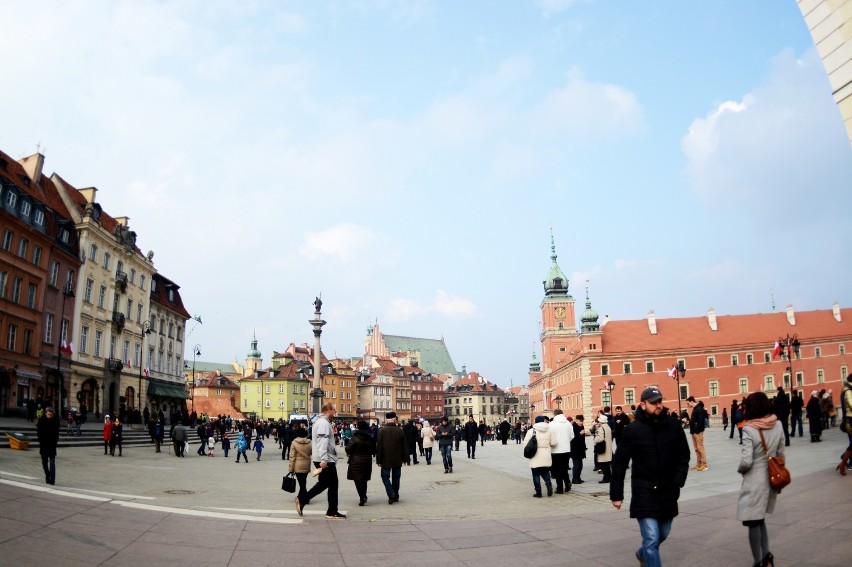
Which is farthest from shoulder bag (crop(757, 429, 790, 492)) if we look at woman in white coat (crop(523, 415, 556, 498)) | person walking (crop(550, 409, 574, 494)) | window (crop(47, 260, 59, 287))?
window (crop(47, 260, 59, 287))

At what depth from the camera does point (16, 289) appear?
3559 centimetres

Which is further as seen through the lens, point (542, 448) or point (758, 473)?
point (542, 448)

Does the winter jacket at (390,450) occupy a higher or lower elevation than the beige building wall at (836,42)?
lower

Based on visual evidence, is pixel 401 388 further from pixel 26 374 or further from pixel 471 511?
pixel 471 511

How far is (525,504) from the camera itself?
12.4 m

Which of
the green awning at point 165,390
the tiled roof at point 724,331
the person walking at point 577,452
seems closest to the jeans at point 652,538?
the person walking at point 577,452

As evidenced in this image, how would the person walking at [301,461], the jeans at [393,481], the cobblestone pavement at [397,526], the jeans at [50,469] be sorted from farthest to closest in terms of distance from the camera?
the jeans at [50,469] → the jeans at [393,481] → the person walking at [301,461] → the cobblestone pavement at [397,526]

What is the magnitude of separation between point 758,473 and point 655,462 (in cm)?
107

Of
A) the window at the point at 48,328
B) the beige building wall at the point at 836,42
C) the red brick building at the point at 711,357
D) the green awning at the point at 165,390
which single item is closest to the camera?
the beige building wall at the point at 836,42

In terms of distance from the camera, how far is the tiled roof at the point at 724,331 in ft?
289

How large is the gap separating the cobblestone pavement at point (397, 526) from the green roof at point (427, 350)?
16983cm

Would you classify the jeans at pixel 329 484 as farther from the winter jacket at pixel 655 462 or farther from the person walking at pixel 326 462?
the winter jacket at pixel 655 462

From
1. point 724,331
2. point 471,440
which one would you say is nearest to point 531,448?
point 471,440

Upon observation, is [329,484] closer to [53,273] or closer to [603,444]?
[603,444]
